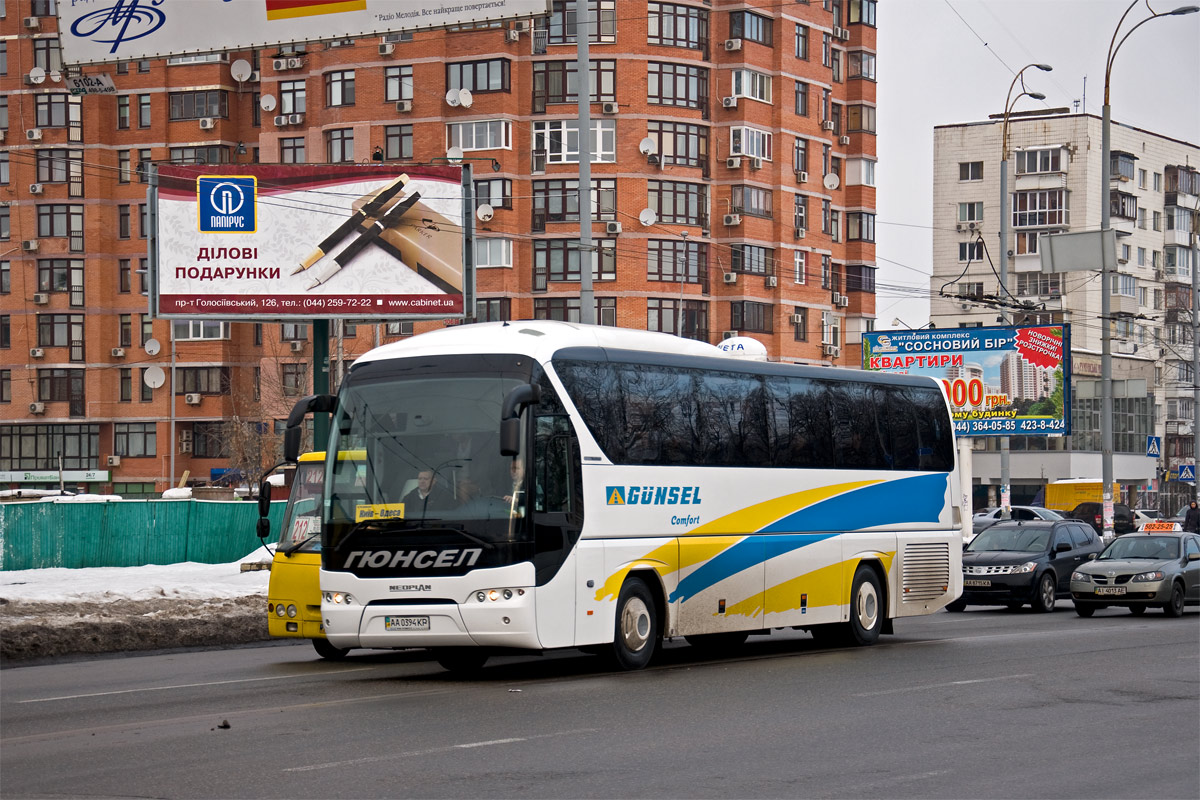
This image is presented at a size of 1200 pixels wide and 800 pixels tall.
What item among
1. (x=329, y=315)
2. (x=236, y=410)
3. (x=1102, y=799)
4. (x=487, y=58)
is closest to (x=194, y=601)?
(x=329, y=315)

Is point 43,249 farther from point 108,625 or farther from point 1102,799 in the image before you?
point 1102,799

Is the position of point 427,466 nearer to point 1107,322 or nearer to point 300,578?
point 300,578

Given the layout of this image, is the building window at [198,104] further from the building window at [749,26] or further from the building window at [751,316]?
the building window at [751,316]

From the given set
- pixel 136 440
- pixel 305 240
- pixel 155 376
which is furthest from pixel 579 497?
pixel 136 440

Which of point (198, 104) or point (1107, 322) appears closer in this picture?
point (1107, 322)

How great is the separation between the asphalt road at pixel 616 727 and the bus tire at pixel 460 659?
1.71 feet

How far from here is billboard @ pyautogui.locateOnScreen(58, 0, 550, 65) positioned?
2694 centimetres

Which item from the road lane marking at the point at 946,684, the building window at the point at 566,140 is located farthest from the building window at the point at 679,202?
the road lane marking at the point at 946,684

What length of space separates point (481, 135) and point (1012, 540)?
45.0m

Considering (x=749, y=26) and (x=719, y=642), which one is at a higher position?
(x=749, y=26)

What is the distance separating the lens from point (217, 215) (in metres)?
36.0

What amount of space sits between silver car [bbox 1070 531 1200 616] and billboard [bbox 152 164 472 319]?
15.5 meters

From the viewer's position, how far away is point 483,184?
234 feet

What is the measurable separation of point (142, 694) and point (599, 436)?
4.80 m
